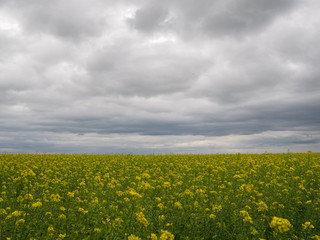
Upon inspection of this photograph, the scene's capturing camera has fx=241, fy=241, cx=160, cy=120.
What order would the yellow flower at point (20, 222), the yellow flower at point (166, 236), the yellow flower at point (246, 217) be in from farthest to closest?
the yellow flower at point (246, 217) < the yellow flower at point (20, 222) < the yellow flower at point (166, 236)

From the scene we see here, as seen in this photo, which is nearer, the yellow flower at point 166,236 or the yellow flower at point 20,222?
the yellow flower at point 166,236

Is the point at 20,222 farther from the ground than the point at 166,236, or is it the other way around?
the point at 166,236

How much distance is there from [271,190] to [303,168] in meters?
6.46

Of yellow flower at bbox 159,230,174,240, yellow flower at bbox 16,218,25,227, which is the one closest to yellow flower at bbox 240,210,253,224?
yellow flower at bbox 159,230,174,240

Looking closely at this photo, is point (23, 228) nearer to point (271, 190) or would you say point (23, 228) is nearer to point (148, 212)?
point (148, 212)

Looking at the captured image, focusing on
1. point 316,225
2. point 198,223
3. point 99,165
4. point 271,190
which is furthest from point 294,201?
point 99,165

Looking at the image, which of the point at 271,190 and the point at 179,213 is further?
the point at 271,190

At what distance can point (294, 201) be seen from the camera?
10.8 m

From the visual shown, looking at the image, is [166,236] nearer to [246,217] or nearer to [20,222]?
[246,217]

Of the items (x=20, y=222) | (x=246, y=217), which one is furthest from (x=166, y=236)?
(x=20, y=222)

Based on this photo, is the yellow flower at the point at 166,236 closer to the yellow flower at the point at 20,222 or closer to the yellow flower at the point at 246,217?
the yellow flower at the point at 246,217

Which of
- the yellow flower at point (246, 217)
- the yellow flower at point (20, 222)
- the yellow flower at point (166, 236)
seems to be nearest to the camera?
the yellow flower at point (166, 236)

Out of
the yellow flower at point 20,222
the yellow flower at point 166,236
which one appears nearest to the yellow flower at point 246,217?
the yellow flower at point 166,236

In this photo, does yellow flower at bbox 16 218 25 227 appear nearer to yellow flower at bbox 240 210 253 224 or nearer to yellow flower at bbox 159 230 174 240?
yellow flower at bbox 159 230 174 240
